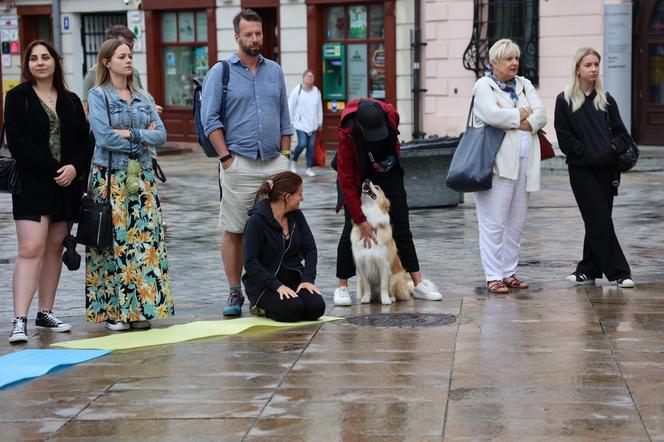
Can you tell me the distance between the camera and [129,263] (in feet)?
26.7

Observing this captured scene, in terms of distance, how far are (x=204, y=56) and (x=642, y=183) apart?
40.6 ft

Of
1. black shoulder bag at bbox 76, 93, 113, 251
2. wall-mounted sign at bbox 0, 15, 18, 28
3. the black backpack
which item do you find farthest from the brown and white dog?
wall-mounted sign at bbox 0, 15, 18, 28

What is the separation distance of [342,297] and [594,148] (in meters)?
2.11

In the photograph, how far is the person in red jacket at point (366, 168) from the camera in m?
8.80

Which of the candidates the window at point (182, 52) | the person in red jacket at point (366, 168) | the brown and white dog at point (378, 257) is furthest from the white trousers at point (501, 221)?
the window at point (182, 52)

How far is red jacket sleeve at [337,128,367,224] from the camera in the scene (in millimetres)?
8863

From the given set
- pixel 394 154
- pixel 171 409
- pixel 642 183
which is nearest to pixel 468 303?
pixel 394 154

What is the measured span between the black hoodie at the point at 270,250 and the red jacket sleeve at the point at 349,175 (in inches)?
15.3

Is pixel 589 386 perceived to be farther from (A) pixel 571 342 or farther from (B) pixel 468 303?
(B) pixel 468 303

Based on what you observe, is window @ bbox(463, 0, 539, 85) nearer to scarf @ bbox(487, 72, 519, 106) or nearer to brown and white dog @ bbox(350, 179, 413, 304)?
scarf @ bbox(487, 72, 519, 106)

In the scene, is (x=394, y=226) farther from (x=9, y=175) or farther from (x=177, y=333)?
(x=9, y=175)

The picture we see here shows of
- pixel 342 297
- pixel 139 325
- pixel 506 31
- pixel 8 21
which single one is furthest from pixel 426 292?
pixel 8 21

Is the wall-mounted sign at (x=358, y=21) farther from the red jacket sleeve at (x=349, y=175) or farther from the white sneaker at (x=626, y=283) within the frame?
the red jacket sleeve at (x=349, y=175)

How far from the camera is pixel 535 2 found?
23.5m
